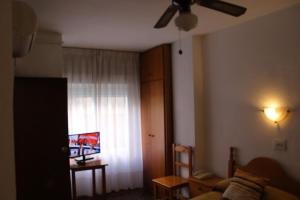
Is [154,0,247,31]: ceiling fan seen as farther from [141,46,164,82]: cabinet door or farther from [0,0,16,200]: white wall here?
[141,46,164,82]: cabinet door

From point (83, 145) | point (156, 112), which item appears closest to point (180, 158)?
point (156, 112)

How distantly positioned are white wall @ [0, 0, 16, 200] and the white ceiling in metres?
1.80

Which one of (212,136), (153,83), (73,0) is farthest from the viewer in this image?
(153,83)

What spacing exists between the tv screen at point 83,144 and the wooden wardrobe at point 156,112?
1.00m

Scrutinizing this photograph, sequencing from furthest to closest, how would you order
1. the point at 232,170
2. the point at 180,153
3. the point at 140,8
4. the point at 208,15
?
the point at 180,153 < the point at 232,170 < the point at 208,15 < the point at 140,8

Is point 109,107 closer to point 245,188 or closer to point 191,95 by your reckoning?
point 191,95

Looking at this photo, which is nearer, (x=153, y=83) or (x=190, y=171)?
(x=190, y=171)

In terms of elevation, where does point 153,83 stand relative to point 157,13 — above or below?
below

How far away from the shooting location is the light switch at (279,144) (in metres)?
2.63

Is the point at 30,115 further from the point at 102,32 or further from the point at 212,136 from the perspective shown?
the point at 212,136

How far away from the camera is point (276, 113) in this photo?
8.77 feet

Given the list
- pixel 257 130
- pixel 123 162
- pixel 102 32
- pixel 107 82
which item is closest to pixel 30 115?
pixel 102 32

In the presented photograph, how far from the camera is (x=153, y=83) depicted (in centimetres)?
430

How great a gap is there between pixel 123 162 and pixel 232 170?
198cm
